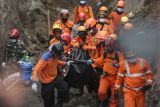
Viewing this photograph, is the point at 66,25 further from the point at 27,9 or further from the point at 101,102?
the point at 27,9

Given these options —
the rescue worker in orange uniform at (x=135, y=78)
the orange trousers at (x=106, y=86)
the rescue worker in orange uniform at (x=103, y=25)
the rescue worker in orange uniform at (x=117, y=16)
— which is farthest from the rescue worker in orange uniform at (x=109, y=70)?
the rescue worker in orange uniform at (x=117, y=16)

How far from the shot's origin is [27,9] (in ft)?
69.8

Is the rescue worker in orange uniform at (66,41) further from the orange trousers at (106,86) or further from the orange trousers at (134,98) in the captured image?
the orange trousers at (134,98)

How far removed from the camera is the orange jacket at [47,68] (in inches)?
441

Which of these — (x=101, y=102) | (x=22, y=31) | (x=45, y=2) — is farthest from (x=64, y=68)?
(x=45, y=2)

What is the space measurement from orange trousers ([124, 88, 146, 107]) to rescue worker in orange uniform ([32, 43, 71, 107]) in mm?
1681

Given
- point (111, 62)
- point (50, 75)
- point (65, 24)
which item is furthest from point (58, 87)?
point (65, 24)

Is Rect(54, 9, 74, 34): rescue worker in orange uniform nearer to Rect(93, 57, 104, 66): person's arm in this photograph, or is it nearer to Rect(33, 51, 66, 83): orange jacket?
Rect(93, 57, 104, 66): person's arm

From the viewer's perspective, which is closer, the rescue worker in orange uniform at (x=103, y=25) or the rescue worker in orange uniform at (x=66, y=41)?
the rescue worker in orange uniform at (x=66, y=41)

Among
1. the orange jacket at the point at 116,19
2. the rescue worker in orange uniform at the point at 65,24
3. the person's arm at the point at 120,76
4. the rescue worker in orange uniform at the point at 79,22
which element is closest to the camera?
the person's arm at the point at 120,76

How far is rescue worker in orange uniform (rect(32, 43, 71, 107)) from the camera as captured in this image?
11.2m

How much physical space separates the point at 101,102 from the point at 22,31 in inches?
356

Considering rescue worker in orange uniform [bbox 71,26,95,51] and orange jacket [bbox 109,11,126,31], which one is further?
orange jacket [bbox 109,11,126,31]

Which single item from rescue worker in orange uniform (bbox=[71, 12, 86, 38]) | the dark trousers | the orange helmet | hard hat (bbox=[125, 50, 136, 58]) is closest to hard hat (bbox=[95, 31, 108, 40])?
the orange helmet
